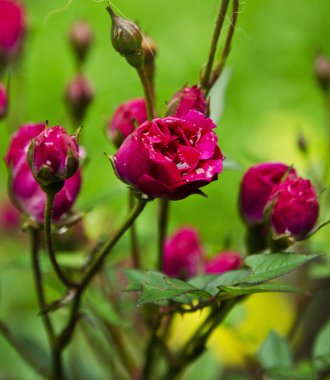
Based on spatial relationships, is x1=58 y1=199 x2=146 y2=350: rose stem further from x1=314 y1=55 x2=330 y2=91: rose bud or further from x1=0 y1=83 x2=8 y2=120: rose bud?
x1=314 y1=55 x2=330 y2=91: rose bud

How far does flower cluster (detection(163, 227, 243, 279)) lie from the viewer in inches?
27.1

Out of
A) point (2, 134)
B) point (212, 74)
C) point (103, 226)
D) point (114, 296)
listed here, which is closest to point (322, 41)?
point (2, 134)

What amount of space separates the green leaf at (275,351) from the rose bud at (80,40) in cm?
42

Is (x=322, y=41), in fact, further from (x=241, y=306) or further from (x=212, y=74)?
(x=212, y=74)

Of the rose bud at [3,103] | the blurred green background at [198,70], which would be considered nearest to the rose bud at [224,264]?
the rose bud at [3,103]

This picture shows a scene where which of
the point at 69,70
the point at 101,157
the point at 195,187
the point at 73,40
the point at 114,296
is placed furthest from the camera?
the point at 69,70

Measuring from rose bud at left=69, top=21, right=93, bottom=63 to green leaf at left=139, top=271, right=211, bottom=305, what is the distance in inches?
18.6

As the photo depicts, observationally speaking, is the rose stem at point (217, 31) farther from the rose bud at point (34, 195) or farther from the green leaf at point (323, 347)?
the green leaf at point (323, 347)

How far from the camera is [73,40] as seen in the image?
940mm

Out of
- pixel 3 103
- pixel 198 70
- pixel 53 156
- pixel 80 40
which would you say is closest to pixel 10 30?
pixel 80 40

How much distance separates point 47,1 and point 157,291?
6.83 feet

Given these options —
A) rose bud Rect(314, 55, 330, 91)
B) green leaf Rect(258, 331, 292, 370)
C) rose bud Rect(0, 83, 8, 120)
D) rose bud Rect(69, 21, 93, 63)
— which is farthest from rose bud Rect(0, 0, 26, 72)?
green leaf Rect(258, 331, 292, 370)

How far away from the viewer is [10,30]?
928 mm

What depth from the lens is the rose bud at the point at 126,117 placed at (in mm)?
605
